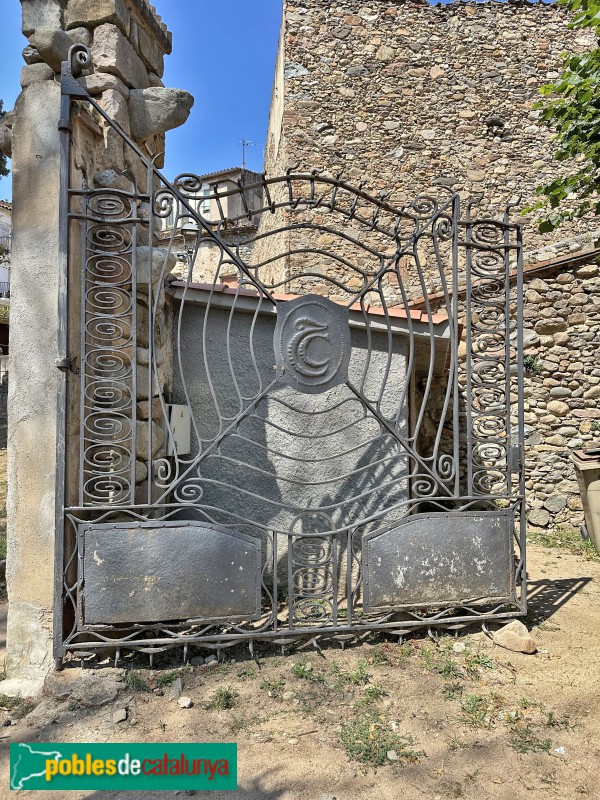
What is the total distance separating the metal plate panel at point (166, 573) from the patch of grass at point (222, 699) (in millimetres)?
379

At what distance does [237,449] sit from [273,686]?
5.40ft

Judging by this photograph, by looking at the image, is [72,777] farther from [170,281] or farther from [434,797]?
[170,281]

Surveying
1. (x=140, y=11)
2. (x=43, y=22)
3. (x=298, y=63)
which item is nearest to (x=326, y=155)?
(x=298, y=63)

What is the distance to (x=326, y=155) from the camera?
1007cm

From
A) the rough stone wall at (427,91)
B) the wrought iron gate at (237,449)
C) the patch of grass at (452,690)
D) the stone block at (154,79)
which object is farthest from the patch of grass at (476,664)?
the rough stone wall at (427,91)

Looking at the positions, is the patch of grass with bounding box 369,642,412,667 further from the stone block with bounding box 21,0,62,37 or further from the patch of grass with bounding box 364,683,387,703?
the stone block with bounding box 21,0,62,37

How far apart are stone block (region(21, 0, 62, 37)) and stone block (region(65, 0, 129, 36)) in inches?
3.1

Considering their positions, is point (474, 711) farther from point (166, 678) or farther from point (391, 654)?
point (166, 678)

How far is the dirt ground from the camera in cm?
223

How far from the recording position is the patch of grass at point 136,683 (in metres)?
2.85

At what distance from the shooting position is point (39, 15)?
3.38 meters

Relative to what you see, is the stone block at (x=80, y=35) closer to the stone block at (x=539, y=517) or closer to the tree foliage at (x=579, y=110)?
the tree foliage at (x=579, y=110)

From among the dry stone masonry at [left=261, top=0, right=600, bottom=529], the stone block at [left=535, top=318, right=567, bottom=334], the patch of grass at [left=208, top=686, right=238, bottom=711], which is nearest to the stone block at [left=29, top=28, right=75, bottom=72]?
the patch of grass at [left=208, top=686, right=238, bottom=711]

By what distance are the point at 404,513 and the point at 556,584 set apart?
1.56 metres
